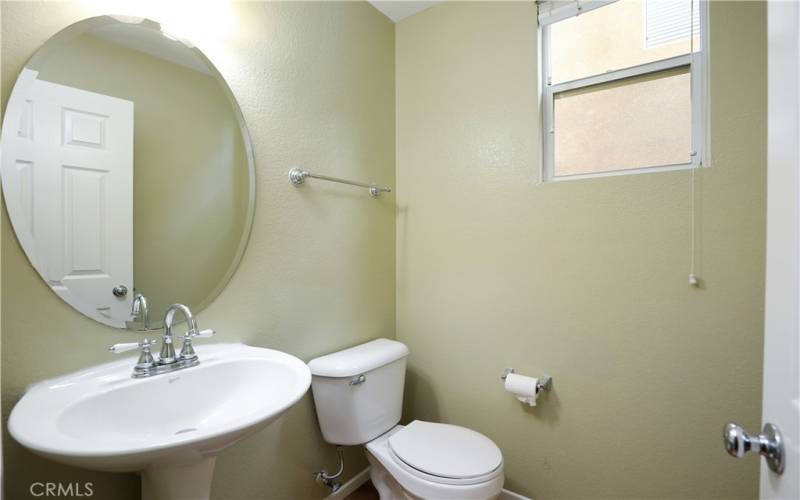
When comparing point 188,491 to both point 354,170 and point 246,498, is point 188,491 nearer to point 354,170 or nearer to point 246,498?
point 246,498

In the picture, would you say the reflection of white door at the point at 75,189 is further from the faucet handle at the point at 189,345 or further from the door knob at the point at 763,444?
the door knob at the point at 763,444

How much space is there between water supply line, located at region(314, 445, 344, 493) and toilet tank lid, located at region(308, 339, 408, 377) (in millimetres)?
461

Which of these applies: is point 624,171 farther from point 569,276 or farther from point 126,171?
point 126,171

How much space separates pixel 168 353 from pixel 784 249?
1339 mm

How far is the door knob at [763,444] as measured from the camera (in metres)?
0.51

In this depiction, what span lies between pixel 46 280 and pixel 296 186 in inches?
31.4

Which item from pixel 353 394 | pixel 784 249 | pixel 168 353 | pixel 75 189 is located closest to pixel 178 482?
pixel 168 353

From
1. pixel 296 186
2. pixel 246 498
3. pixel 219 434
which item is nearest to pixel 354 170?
pixel 296 186

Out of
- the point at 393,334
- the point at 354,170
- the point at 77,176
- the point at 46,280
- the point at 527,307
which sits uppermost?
the point at 354,170

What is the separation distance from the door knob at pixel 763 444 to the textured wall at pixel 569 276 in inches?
35.1

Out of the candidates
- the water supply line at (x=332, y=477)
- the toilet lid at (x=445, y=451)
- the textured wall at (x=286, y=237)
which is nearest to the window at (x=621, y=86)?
the textured wall at (x=286, y=237)

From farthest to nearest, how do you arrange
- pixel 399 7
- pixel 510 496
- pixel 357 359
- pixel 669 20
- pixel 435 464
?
pixel 399 7
pixel 510 496
pixel 357 359
pixel 669 20
pixel 435 464

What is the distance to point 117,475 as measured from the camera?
0.97 meters

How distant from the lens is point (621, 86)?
1.46 m
